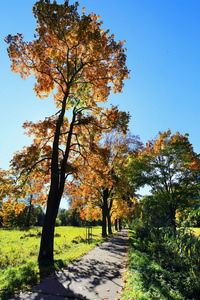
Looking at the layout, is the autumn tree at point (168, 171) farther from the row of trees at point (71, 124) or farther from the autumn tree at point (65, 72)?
the autumn tree at point (65, 72)

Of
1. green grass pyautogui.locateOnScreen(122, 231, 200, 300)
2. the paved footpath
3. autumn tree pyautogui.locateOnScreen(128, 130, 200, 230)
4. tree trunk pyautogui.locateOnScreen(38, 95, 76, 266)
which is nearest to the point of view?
green grass pyautogui.locateOnScreen(122, 231, 200, 300)

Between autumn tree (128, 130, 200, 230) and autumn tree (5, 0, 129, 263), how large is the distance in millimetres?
5344

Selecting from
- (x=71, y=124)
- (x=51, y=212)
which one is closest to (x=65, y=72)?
(x=71, y=124)

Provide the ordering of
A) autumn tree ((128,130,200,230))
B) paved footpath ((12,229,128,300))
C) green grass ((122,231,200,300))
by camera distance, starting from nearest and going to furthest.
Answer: green grass ((122,231,200,300)) < paved footpath ((12,229,128,300)) < autumn tree ((128,130,200,230))

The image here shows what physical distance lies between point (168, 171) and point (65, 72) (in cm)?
1032

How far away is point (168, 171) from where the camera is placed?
1313 cm

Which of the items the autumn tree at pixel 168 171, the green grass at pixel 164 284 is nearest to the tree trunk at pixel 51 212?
the green grass at pixel 164 284

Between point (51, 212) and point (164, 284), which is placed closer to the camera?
point (164, 284)

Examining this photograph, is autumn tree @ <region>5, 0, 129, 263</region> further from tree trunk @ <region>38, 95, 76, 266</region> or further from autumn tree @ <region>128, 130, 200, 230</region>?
autumn tree @ <region>128, 130, 200, 230</region>

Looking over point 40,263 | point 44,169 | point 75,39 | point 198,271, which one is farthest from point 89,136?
point 198,271

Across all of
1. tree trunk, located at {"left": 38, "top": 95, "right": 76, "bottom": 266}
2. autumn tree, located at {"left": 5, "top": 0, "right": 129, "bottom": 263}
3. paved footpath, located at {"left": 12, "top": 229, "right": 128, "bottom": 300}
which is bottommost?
paved footpath, located at {"left": 12, "top": 229, "right": 128, "bottom": 300}

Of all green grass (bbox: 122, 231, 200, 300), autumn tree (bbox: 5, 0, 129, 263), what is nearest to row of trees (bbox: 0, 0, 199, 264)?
autumn tree (bbox: 5, 0, 129, 263)

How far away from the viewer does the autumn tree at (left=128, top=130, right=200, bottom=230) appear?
12.4 m

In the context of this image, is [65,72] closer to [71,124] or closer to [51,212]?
[71,124]
